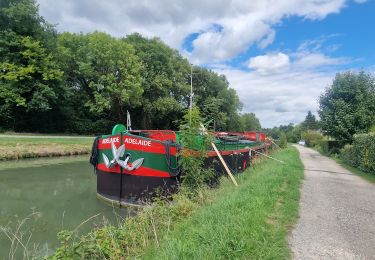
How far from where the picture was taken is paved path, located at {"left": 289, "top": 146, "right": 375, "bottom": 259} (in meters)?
4.83

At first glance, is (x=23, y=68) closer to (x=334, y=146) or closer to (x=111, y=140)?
(x=111, y=140)

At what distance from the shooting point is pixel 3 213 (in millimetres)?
9250

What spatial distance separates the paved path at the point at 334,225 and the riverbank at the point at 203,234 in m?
0.24

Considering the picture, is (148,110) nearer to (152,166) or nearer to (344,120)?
(344,120)

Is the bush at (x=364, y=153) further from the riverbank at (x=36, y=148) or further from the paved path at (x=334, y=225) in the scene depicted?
the riverbank at (x=36, y=148)

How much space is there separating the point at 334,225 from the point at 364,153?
36.1ft

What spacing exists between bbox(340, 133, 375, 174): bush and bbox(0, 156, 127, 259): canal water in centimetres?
1029

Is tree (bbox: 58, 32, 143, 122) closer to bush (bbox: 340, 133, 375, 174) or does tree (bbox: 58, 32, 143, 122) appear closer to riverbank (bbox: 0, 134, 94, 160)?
riverbank (bbox: 0, 134, 94, 160)

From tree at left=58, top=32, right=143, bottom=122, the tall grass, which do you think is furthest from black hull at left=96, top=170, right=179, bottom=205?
tree at left=58, top=32, right=143, bottom=122

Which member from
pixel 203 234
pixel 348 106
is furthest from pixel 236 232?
pixel 348 106

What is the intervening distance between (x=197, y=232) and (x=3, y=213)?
20.9ft

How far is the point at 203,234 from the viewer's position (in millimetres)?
4961

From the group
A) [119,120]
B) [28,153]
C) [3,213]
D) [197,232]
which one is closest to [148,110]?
[119,120]

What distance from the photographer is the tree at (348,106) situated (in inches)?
928
